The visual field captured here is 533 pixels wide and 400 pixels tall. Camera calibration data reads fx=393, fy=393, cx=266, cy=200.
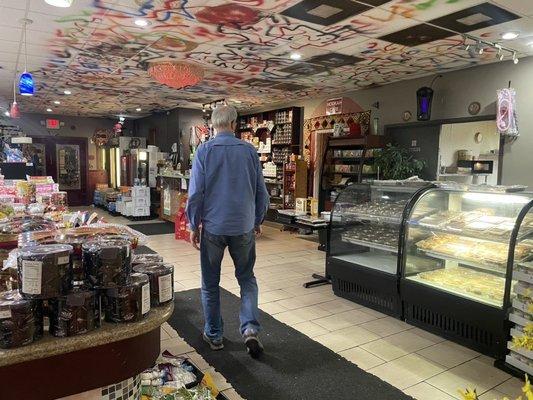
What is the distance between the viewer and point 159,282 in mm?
1617

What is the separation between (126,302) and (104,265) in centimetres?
16

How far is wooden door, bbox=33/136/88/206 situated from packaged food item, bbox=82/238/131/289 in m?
13.9

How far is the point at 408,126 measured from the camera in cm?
702

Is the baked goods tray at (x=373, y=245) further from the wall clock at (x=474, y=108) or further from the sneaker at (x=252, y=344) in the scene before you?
the wall clock at (x=474, y=108)

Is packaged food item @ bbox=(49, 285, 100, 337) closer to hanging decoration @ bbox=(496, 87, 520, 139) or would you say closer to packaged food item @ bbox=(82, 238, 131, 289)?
packaged food item @ bbox=(82, 238, 131, 289)

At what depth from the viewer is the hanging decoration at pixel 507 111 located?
212 inches

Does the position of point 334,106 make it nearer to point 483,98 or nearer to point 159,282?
point 483,98

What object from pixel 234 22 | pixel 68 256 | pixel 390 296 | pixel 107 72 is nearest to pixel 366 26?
pixel 234 22

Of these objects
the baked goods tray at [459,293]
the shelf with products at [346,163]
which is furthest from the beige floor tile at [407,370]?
the shelf with products at [346,163]

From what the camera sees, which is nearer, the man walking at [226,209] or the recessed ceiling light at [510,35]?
the man walking at [226,209]

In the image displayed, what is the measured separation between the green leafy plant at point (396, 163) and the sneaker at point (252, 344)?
4494 millimetres

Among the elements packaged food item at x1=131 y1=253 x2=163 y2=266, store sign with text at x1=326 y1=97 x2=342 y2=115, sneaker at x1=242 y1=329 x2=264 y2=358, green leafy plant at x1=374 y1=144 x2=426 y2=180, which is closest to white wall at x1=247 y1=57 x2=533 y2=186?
green leafy plant at x1=374 y1=144 x2=426 y2=180

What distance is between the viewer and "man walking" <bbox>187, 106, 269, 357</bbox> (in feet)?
9.53

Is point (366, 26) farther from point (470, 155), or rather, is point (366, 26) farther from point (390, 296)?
point (470, 155)
